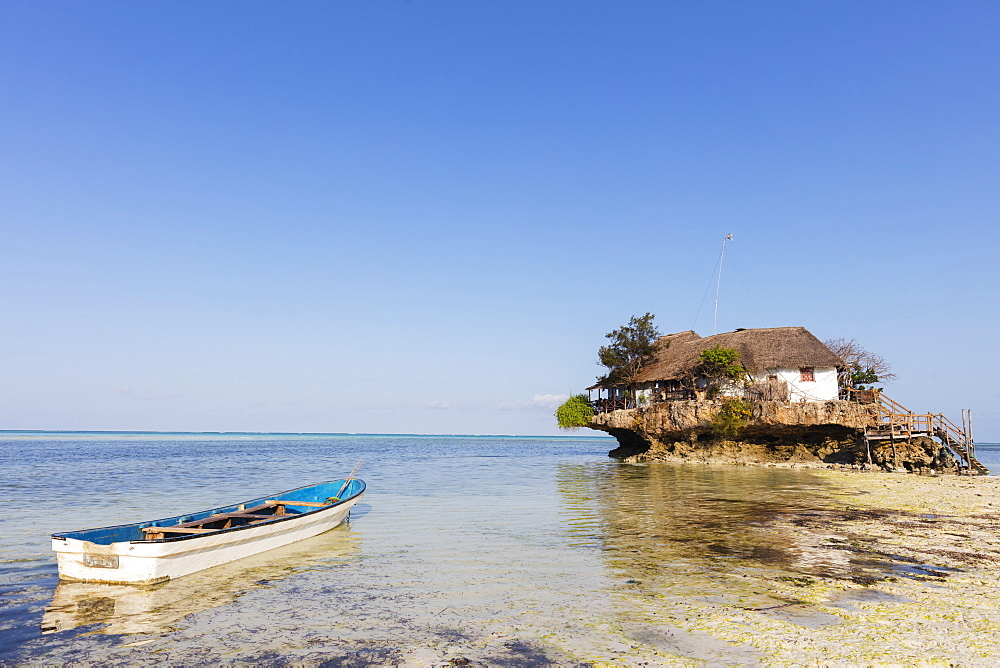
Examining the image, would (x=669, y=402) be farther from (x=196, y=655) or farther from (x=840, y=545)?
(x=196, y=655)

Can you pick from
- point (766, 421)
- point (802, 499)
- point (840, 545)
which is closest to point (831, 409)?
point (766, 421)

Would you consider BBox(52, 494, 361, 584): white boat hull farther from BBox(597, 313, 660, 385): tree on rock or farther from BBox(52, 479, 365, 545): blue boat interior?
BBox(597, 313, 660, 385): tree on rock

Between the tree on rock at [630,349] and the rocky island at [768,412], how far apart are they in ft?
0.25

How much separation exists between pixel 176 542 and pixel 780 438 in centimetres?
3639

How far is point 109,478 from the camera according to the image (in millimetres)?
29766

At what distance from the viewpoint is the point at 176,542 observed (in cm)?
982

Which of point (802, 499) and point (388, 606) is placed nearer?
point (388, 606)

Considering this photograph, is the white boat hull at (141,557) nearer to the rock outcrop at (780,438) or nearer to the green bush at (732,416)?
the green bush at (732,416)

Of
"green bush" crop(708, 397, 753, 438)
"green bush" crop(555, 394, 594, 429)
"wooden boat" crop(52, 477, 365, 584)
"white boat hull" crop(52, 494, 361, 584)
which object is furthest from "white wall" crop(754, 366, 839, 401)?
"white boat hull" crop(52, 494, 361, 584)

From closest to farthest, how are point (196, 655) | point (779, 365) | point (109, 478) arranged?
point (196, 655)
point (109, 478)
point (779, 365)

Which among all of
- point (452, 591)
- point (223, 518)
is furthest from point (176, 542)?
point (452, 591)

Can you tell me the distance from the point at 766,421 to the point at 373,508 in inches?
1007

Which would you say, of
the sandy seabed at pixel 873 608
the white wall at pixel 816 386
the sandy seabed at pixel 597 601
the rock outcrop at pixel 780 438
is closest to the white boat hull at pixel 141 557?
the sandy seabed at pixel 597 601

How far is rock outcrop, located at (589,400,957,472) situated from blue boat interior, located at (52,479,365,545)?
84.6 feet
